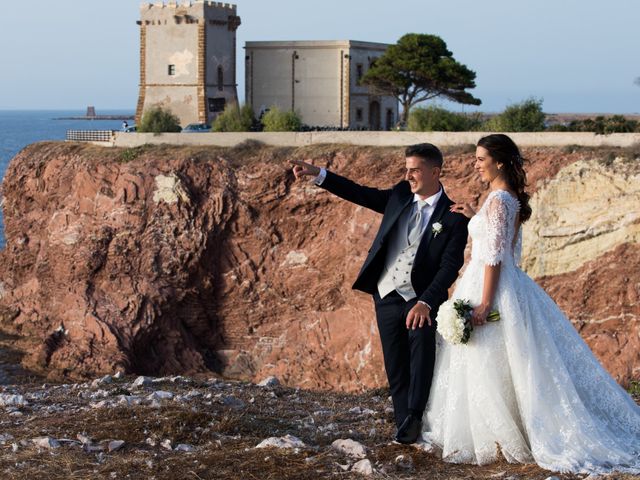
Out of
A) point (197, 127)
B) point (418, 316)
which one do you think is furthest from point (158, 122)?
point (418, 316)

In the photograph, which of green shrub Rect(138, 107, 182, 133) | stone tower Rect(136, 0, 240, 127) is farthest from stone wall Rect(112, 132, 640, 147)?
stone tower Rect(136, 0, 240, 127)

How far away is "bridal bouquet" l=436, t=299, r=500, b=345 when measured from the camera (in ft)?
24.2

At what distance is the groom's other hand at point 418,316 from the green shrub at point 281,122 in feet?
98.1

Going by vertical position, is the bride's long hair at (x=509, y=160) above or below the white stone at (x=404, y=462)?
above

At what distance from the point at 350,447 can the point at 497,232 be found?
2064mm

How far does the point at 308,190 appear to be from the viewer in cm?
3092

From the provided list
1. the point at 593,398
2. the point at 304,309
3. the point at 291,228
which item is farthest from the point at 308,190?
the point at 593,398

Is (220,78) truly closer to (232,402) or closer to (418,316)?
(232,402)

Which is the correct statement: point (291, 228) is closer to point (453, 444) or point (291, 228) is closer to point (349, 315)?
point (349, 315)

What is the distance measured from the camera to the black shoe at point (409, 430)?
792 cm

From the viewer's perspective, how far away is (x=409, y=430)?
26.0 ft

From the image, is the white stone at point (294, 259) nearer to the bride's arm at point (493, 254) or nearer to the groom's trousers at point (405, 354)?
the groom's trousers at point (405, 354)

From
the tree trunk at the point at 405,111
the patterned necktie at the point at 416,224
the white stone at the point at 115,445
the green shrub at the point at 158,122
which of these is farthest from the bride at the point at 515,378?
the tree trunk at the point at 405,111

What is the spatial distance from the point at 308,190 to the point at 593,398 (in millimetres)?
23531
